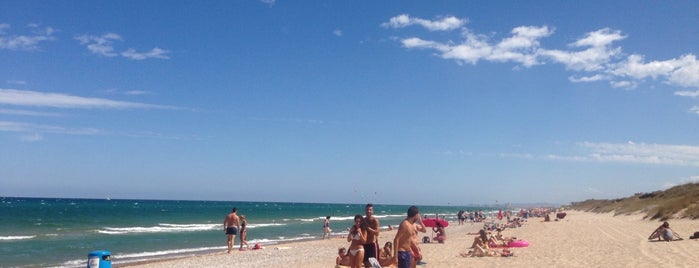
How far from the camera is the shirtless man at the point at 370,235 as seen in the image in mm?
8875

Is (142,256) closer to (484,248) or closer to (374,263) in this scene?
(484,248)

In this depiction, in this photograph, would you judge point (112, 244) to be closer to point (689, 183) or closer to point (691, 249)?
point (691, 249)

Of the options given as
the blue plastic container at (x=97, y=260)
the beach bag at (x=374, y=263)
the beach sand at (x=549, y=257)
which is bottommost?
the beach sand at (x=549, y=257)

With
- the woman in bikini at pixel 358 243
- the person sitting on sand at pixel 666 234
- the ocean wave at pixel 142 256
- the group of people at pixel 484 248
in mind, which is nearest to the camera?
the woman in bikini at pixel 358 243

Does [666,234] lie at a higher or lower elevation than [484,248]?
higher

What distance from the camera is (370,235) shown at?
901 centimetres

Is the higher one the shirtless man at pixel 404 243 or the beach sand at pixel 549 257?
the shirtless man at pixel 404 243

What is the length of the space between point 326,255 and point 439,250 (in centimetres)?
364

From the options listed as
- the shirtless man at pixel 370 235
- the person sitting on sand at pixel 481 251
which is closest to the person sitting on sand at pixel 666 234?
the person sitting on sand at pixel 481 251

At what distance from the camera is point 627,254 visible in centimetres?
1342

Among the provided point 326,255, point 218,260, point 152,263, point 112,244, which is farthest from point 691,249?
point 112,244

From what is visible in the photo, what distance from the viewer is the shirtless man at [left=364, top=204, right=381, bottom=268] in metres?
8.88

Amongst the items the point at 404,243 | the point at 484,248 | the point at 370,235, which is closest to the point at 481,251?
the point at 484,248

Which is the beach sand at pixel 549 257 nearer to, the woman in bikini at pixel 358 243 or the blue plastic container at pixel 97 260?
the woman in bikini at pixel 358 243
